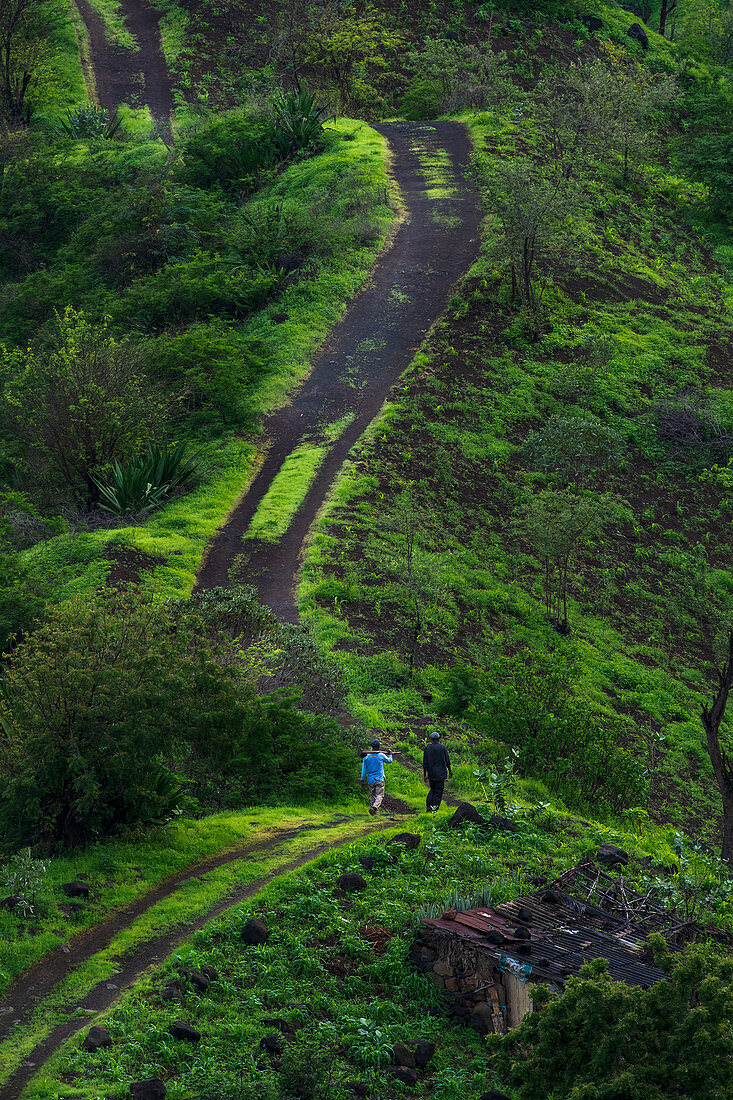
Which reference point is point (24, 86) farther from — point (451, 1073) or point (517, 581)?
point (451, 1073)

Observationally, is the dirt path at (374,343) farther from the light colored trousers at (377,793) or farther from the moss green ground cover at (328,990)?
the moss green ground cover at (328,990)

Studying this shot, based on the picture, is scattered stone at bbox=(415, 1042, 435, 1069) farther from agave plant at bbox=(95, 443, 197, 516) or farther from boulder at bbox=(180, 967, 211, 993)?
agave plant at bbox=(95, 443, 197, 516)

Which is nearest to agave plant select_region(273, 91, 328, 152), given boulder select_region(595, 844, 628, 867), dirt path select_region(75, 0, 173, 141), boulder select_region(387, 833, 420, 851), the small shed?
dirt path select_region(75, 0, 173, 141)

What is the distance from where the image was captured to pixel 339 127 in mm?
42188

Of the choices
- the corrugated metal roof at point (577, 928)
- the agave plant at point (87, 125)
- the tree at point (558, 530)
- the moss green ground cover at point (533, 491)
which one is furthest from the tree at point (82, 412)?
the agave plant at point (87, 125)

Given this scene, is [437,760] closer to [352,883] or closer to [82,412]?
[352,883]

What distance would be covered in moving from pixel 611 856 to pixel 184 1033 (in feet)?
19.7

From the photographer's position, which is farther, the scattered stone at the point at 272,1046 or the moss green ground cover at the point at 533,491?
the moss green ground cover at the point at 533,491

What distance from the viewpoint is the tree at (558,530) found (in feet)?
76.9

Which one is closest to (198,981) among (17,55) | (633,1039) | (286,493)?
(633,1039)

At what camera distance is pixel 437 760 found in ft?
47.0

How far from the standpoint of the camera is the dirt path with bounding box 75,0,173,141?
1812 inches

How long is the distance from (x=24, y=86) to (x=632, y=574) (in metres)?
32.5

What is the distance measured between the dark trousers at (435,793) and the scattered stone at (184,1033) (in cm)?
539
